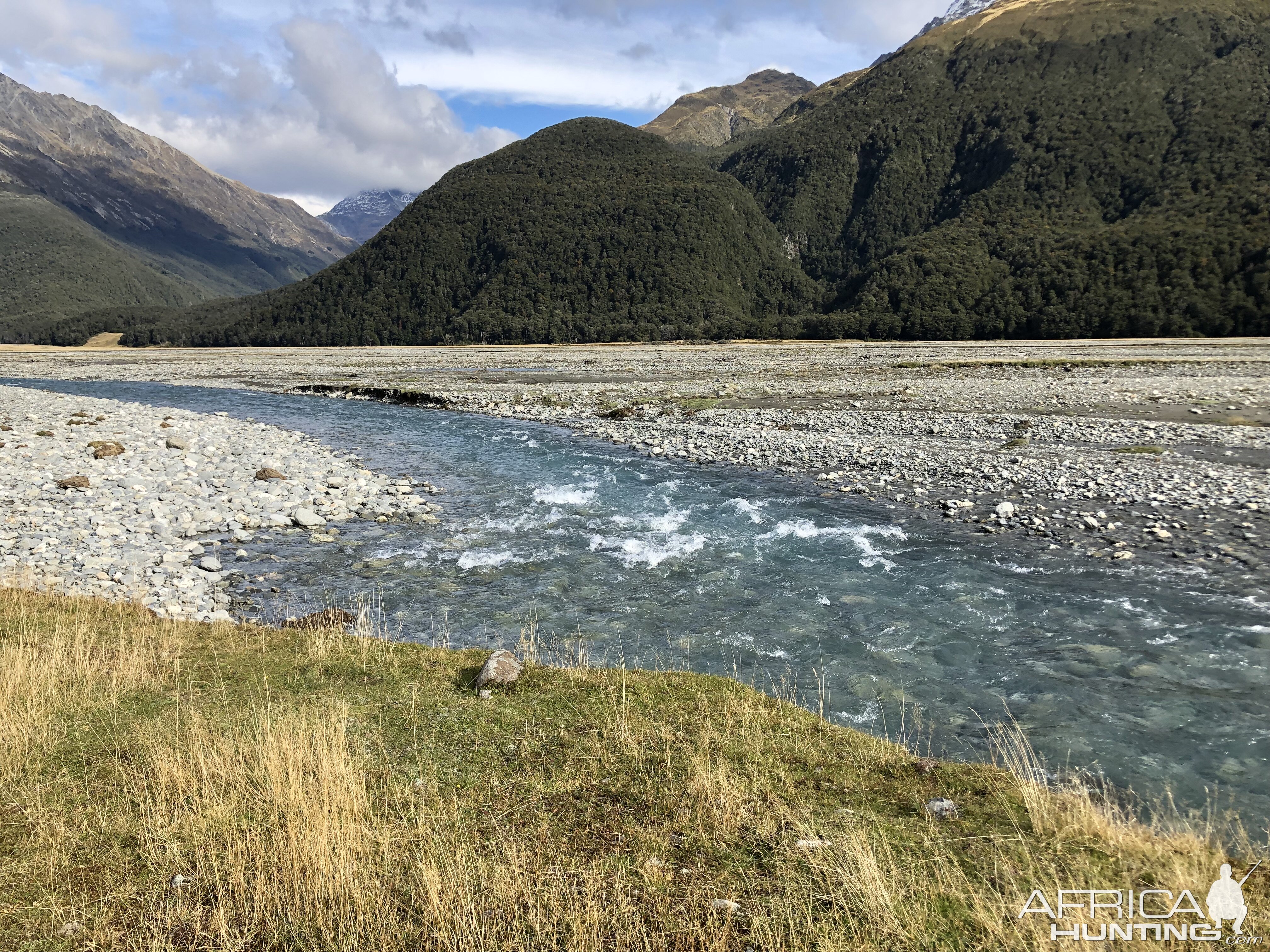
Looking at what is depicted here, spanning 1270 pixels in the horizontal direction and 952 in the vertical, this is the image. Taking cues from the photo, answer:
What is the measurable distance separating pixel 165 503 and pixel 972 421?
108 ft

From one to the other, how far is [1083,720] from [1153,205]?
18343cm

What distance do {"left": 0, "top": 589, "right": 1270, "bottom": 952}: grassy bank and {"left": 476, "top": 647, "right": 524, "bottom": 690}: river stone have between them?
29 cm

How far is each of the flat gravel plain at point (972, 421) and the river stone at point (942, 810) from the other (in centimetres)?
1156

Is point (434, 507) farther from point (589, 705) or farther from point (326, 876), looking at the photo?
point (326, 876)

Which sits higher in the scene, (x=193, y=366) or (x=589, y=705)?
(x=193, y=366)

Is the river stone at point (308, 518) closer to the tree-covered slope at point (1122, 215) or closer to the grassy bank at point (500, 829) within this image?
the grassy bank at point (500, 829)

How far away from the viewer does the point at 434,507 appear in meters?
20.6

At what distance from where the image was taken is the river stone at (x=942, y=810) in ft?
18.9

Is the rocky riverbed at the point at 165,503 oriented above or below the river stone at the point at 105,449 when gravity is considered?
below

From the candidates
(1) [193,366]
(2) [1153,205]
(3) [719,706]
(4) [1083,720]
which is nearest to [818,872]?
(3) [719,706]

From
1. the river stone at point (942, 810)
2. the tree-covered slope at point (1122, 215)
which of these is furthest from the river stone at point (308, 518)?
the tree-covered slope at point (1122, 215)

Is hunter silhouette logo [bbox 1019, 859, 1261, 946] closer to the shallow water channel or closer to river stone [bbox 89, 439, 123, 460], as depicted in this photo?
the shallow water channel

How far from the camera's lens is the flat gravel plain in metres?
17.2

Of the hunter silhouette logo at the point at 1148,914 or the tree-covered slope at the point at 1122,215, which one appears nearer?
the hunter silhouette logo at the point at 1148,914
